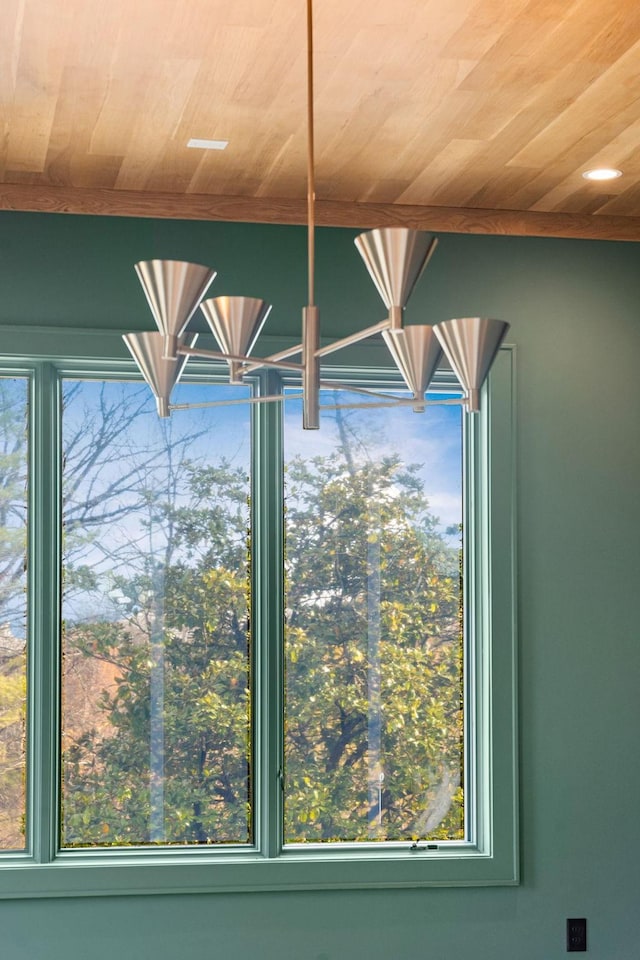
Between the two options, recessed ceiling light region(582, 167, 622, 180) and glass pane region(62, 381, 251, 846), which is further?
glass pane region(62, 381, 251, 846)

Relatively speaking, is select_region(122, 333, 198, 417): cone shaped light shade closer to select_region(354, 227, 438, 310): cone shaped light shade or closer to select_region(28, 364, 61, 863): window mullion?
select_region(354, 227, 438, 310): cone shaped light shade

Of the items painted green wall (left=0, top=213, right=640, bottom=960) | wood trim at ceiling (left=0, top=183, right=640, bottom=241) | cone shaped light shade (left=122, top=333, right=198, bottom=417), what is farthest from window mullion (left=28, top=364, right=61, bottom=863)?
cone shaped light shade (left=122, top=333, right=198, bottom=417)

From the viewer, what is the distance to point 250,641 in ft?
12.1

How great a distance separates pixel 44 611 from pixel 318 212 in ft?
5.17

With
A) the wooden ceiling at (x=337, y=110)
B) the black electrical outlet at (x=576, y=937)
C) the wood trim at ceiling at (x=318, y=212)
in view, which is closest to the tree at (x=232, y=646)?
the black electrical outlet at (x=576, y=937)

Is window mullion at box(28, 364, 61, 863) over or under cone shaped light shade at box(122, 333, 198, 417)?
under

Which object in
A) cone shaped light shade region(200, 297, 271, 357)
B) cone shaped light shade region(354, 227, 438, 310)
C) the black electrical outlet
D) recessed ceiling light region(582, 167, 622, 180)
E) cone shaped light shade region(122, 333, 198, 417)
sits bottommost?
the black electrical outlet

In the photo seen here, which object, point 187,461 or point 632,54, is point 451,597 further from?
point 632,54

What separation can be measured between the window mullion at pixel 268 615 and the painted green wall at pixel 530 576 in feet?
0.86

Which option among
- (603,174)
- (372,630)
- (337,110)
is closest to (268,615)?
(372,630)

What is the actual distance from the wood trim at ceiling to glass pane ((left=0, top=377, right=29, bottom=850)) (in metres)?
0.59

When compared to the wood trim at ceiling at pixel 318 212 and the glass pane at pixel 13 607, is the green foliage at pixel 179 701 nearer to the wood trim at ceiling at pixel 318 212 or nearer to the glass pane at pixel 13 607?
the glass pane at pixel 13 607

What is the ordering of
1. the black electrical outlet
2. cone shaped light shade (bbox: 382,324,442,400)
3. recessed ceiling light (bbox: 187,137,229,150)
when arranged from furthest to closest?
1. the black electrical outlet
2. recessed ceiling light (bbox: 187,137,229,150)
3. cone shaped light shade (bbox: 382,324,442,400)

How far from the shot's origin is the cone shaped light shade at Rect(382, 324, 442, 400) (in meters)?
2.19
